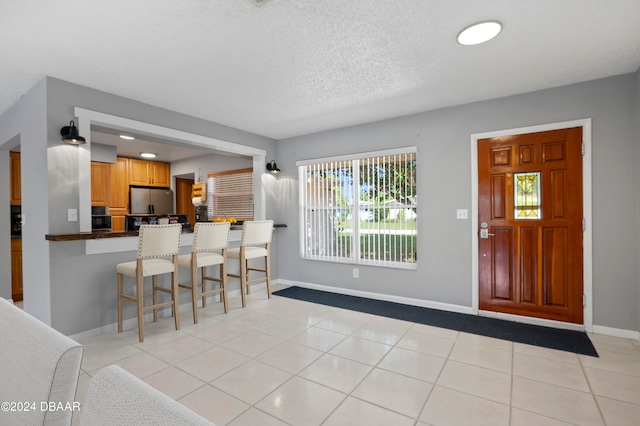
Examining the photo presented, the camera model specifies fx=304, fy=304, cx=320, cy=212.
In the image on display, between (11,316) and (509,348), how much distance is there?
327 centimetres

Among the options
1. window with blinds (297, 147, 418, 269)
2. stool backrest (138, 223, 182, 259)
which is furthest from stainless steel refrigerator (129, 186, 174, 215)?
stool backrest (138, 223, 182, 259)

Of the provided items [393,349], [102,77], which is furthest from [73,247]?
[393,349]

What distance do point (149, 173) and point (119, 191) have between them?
2.62 feet

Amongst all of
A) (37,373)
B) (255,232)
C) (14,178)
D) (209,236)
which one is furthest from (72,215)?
(37,373)

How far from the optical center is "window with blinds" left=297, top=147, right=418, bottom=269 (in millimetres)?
4020

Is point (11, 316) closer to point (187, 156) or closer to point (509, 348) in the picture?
point (509, 348)

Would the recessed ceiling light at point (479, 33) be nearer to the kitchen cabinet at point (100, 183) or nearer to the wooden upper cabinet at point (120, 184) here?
the kitchen cabinet at point (100, 183)

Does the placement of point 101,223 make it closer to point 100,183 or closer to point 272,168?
point 100,183

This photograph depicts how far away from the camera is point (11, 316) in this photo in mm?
924

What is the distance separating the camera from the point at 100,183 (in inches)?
223

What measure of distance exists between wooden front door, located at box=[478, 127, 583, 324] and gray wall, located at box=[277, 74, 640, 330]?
5.9 inches

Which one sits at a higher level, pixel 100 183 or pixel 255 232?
pixel 100 183

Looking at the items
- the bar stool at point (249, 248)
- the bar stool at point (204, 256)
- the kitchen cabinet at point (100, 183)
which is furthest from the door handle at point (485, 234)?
the kitchen cabinet at point (100, 183)

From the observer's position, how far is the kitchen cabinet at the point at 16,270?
4.31 meters
